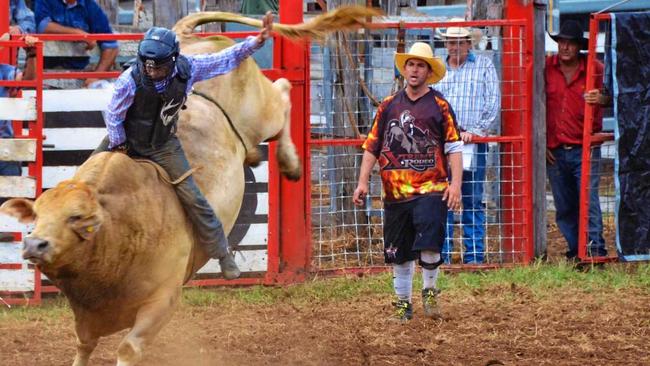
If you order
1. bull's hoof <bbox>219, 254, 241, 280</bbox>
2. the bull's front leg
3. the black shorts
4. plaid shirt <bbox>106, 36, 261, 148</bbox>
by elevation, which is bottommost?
the bull's front leg

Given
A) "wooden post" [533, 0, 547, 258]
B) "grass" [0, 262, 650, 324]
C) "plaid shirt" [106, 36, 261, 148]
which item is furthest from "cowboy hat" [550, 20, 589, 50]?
"plaid shirt" [106, 36, 261, 148]

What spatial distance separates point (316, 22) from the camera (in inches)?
282

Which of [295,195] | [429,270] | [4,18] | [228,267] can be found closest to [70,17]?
[4,18]

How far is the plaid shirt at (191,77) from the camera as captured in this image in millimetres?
5984

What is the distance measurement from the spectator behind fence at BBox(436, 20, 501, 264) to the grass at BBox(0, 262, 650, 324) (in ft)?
1.51

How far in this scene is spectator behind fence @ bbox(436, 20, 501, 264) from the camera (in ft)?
31.1

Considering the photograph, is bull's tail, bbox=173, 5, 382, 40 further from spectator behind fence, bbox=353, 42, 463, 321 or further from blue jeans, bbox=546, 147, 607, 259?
blue jeans, bbox=546, 147, 607, 259

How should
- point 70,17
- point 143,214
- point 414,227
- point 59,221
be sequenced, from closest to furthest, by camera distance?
point 59,221
point 143,214
point 414,227
point 70,17

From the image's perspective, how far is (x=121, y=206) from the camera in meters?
5.39

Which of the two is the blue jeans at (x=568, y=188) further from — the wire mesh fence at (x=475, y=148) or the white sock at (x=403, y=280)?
the white sock at (x=403, y=280)

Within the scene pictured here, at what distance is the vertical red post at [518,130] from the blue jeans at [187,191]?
403cm

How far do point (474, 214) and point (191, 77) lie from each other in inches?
151

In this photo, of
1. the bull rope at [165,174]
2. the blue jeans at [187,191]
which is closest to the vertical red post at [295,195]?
the blue jeans at [187,191]

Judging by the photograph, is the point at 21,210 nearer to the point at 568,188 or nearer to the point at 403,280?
the point at 403,280
